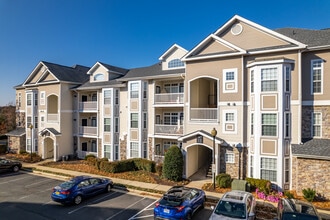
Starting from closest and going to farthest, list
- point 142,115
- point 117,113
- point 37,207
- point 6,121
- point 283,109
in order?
1. point 37,207
2. point 283,109
3. point 142,115
4. point 117,113
5. point 6,121

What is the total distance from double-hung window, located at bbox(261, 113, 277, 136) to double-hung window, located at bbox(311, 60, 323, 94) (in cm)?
346

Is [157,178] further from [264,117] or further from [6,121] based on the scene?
[6,121]

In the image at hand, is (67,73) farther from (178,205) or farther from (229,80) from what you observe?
(178,205)

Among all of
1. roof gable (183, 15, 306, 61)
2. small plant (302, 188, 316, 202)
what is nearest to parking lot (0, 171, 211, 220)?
small plant (302, 188, 316, 202)

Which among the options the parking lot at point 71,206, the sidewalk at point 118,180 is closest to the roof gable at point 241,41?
the sidewalk at point 118,180

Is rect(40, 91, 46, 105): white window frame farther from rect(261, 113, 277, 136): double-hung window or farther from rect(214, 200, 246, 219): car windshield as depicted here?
rect(214, 200, 246, 219): car windshield

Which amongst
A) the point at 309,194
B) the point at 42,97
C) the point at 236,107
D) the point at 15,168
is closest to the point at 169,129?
the point at 236,107

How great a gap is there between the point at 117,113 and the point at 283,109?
16.2 metres

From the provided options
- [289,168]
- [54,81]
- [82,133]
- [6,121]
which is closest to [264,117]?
[289,168]

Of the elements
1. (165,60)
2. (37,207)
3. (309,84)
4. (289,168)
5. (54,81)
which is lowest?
(37,207)

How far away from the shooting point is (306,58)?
14609mm

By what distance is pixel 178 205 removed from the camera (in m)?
9.90

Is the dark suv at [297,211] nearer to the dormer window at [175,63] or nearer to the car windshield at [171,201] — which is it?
the car windshield at [171,201]

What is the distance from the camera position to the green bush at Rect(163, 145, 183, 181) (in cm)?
1672
